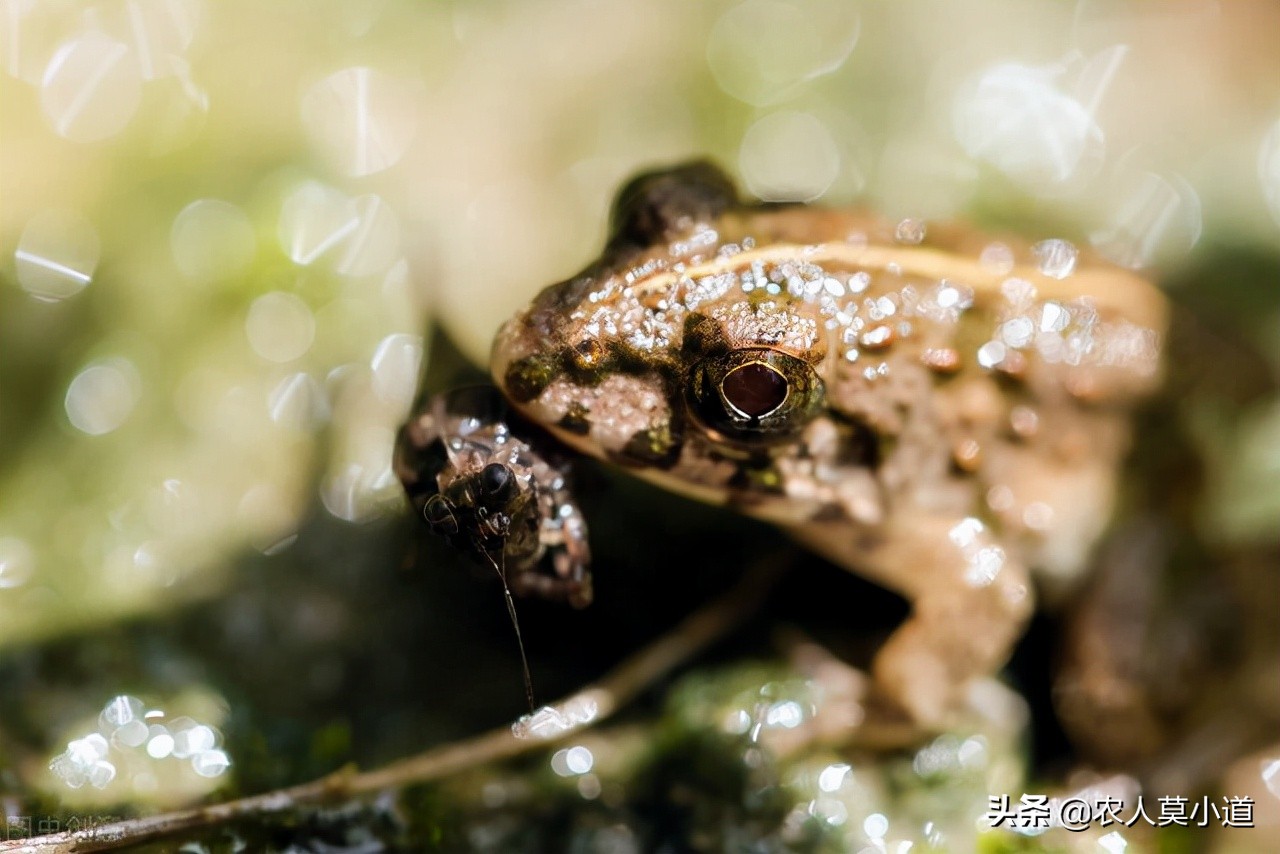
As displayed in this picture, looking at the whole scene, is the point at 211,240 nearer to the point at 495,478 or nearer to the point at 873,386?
the point at 495,478

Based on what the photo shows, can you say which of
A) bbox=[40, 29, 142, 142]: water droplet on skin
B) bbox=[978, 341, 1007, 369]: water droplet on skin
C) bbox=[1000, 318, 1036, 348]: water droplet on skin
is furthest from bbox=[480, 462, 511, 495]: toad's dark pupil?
bbox=[40, 29, 142, 142]: water droplet on skin

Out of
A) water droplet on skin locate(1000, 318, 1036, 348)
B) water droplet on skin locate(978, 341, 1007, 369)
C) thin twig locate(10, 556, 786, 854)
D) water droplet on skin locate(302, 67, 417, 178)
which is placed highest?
water droplet on skin locate(302, 67, 417, 178)

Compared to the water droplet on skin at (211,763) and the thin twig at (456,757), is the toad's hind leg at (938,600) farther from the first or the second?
the water droplet on skin at (211,763)

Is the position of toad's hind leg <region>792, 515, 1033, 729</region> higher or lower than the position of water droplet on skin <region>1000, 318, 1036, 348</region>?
lower

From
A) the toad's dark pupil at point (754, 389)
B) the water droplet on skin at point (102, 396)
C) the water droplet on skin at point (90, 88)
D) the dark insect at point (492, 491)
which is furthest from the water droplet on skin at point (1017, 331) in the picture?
the water droplet on skin at point (90, 88)

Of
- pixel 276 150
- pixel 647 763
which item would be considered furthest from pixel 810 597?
pixel 276 150

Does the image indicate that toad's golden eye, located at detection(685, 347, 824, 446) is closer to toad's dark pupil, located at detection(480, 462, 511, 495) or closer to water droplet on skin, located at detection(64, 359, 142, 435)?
toad's dark pupil, located at detection(480, 462, 511, 495)

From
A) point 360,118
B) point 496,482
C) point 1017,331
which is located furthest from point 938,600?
point 360,118
